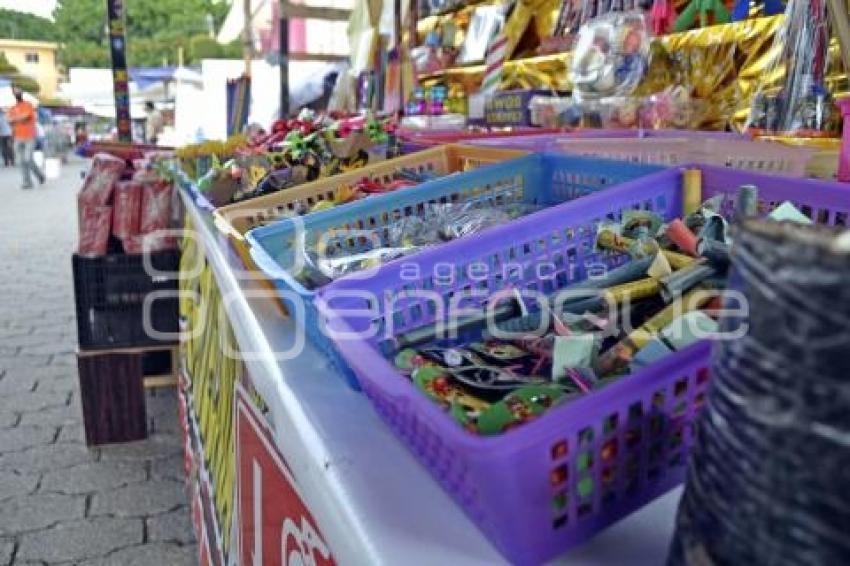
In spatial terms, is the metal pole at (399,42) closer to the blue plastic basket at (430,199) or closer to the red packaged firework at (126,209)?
the red packaged firework at (126,209)

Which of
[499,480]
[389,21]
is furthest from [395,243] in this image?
[389,21]

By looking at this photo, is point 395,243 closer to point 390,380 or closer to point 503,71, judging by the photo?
point 390,380

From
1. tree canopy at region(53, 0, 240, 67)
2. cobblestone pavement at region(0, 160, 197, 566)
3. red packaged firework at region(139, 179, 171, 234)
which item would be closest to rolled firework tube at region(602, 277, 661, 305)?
cobblestone pavement at region(0, 160, 197, 566)

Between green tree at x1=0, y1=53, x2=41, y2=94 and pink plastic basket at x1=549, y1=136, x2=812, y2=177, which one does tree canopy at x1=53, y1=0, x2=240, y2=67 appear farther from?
pink plastic basket at x1=549, y1=136, x2=812, y2=177

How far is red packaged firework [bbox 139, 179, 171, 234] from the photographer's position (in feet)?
8.46

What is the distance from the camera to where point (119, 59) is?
3551 mm

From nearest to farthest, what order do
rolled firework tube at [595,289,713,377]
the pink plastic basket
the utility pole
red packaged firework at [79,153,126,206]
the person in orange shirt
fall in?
rolled firework tube at [595,289,713,377] < the pink plastic basket < red packaged firework at [79,153,126,206] < the utility pole < the person in orange shirt

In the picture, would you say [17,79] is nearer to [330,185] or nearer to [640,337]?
[330,185]

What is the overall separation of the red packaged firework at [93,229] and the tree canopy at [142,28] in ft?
93.5

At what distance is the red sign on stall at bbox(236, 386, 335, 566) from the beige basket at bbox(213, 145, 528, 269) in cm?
30

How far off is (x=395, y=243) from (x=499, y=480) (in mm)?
657

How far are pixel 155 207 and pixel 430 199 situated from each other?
5.61 feet

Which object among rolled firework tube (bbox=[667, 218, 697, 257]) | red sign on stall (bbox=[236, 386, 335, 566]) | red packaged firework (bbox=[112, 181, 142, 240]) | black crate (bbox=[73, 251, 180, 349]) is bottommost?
black crate (bbox=[73, 251, 180, 349])

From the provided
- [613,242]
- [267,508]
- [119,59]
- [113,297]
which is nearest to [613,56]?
[613,242]
